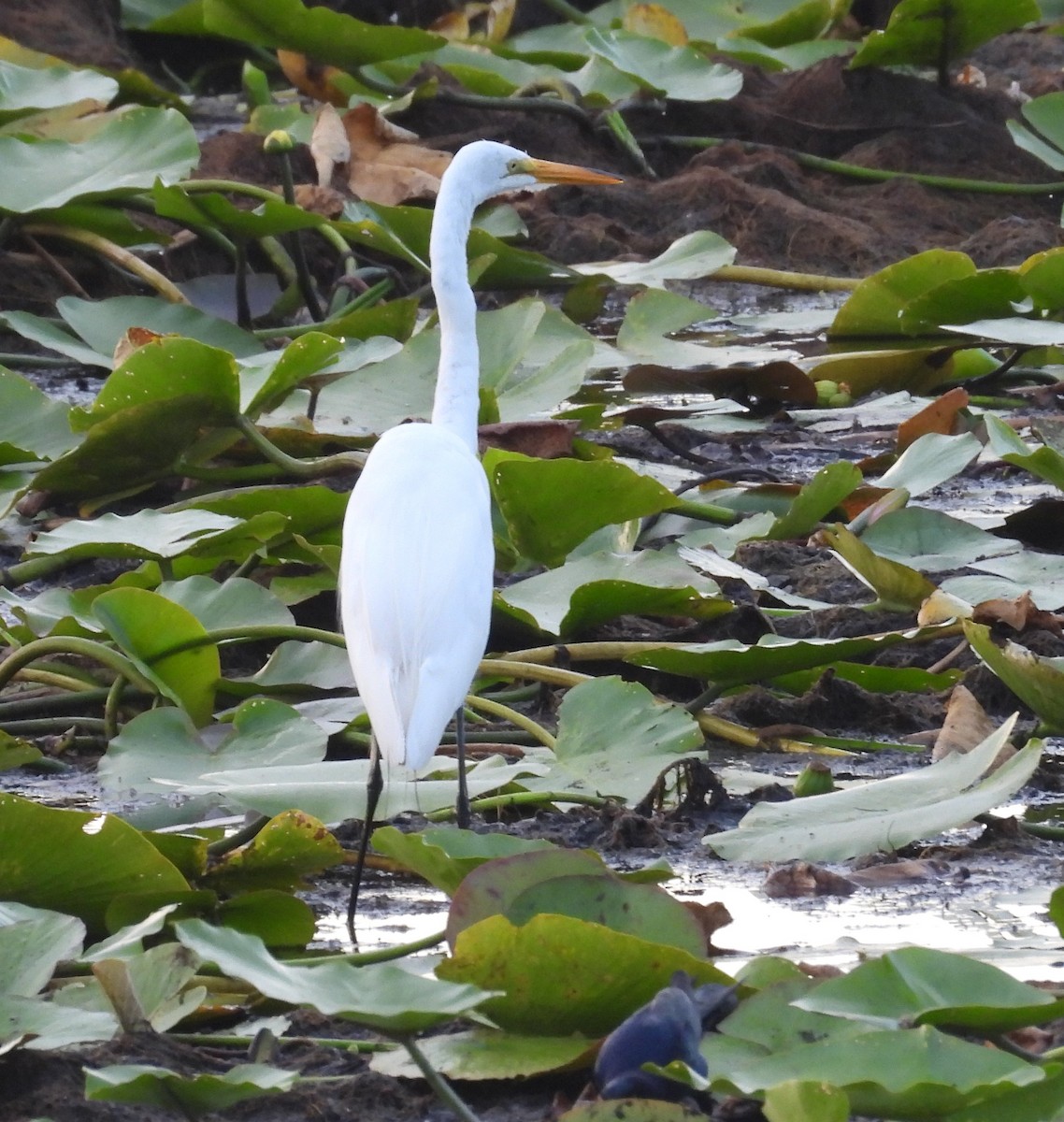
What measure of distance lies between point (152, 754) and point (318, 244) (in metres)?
3.14

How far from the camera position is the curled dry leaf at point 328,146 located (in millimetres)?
5031

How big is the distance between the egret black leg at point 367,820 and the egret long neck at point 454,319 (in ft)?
2.30

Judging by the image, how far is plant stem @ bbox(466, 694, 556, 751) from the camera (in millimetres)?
2254

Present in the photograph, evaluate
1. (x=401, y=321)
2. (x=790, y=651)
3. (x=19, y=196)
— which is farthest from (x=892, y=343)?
(x=790, y=651)

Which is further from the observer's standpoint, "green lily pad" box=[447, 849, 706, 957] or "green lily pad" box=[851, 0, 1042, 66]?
"green lily pad" box=[851, 0, 1042, 66]

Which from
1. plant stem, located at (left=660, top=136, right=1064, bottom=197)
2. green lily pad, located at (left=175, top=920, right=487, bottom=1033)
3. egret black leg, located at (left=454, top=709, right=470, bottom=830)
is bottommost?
egret black leg, located at (left=454, top=709, right=470, bottom=830)

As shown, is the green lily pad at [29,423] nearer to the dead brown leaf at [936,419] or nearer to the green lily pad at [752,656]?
the green lily pad at [752,656]

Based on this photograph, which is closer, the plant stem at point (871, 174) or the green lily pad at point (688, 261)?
the green lily pad at point (688, 261)

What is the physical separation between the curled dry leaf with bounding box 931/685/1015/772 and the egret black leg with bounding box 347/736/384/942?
2.12 ft

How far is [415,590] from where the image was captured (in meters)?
2.10

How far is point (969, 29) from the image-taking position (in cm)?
568

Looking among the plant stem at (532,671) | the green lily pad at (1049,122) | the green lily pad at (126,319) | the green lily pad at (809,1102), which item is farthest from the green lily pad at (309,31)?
the green lily pad at (809,1102)

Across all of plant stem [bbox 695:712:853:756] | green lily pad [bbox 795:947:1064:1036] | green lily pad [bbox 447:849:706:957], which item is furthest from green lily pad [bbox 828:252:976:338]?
green lily pad [bbox 795:947:1064:1036]

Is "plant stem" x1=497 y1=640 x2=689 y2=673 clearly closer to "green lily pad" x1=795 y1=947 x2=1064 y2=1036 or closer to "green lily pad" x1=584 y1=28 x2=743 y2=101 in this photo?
"green lily pad" x1=795 y1=947 x2=1064 y2=1036
